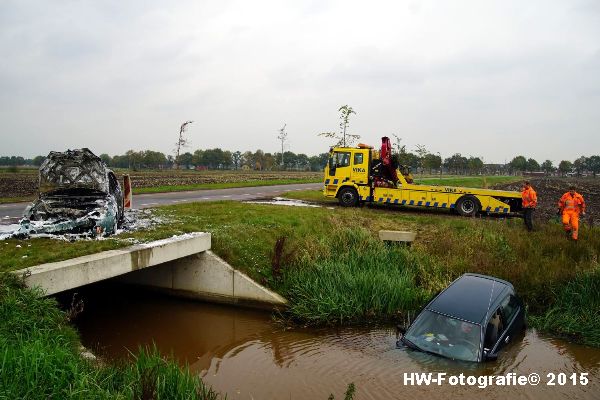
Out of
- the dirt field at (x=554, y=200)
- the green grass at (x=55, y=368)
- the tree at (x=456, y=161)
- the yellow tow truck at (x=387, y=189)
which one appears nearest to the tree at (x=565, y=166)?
the tree at (x=456, y=161)

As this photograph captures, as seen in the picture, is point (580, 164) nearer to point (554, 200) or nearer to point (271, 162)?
point (271, 162)

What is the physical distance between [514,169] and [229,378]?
138 m

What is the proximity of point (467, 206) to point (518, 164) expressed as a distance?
396 feet

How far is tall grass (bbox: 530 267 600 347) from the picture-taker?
9.32 metres

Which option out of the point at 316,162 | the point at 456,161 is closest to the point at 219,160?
the point at 316,162

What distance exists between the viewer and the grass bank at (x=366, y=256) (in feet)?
33.4

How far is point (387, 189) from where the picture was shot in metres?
18.1

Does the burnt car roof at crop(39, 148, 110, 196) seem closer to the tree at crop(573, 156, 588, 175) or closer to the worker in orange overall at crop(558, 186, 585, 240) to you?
the worker in orange overall at crop(558, 186, 585, 240)

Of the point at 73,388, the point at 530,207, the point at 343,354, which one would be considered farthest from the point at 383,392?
the point at 530,207

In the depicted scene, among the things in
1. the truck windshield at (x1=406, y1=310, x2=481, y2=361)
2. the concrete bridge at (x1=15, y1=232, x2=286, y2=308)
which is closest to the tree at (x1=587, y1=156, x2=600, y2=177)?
the concrete bridge at (x1=15, y1=232, x2=286, y2=308)

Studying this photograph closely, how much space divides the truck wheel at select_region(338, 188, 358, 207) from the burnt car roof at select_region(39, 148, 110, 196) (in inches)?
390

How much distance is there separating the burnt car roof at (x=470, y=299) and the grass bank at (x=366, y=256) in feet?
8.11

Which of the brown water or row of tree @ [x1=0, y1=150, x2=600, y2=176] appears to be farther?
row of tree @ [x1=0, y1=150, x2=600, y2=176]

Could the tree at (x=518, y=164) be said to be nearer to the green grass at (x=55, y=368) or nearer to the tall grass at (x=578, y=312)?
the tall grass at (x=578, y=312)
